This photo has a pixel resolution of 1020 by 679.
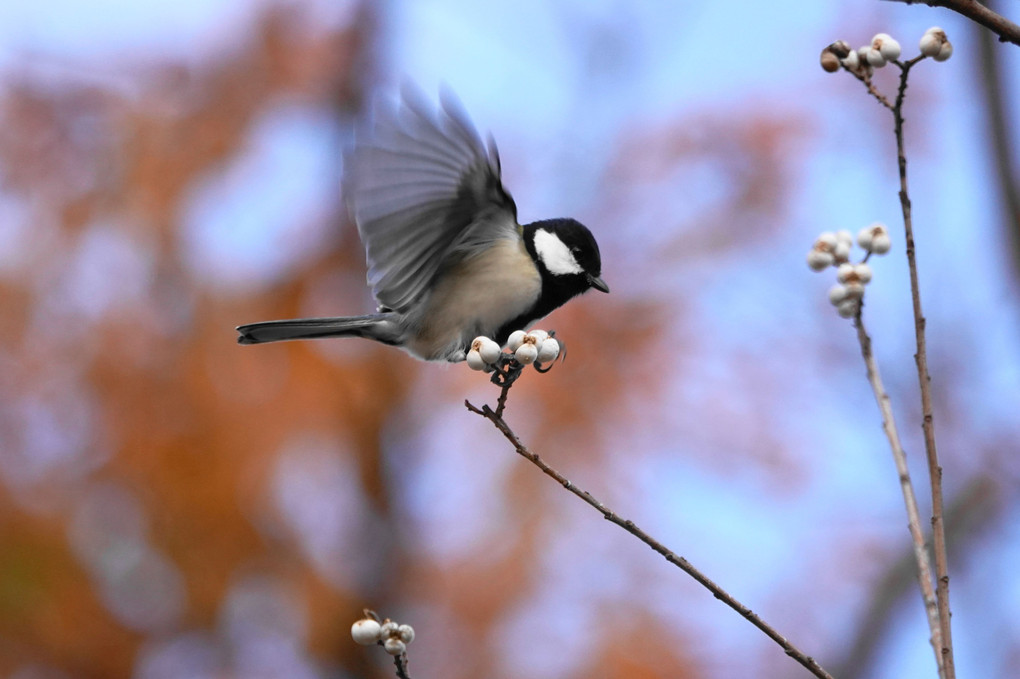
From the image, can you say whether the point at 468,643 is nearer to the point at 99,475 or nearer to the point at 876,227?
the point at 99,475

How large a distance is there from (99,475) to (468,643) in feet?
6.39

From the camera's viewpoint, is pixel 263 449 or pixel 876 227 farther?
pixel 263 449

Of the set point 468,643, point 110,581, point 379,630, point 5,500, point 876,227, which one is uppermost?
point 5,500

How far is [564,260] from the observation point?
2576 mm

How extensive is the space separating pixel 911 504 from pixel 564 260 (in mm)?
1456

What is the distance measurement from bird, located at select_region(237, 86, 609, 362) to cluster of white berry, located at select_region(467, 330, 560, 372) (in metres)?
0.58

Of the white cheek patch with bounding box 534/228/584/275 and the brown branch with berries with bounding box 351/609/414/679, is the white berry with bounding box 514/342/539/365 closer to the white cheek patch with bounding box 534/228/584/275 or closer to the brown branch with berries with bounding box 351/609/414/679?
the brown branch with berries with bounding box 351/609/414/679

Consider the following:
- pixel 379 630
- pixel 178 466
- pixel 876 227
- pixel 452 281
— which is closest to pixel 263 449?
pixel 178 466

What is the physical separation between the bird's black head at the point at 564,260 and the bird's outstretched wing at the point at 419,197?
102mm

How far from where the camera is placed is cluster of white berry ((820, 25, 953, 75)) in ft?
4.82

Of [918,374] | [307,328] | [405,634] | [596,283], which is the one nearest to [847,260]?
[918,374]

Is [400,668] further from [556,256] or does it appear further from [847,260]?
[556,256]

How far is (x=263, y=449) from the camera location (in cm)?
457

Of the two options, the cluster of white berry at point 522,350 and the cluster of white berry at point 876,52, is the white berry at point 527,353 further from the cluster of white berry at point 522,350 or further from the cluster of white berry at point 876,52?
the cluster of white berry at point 876,52
